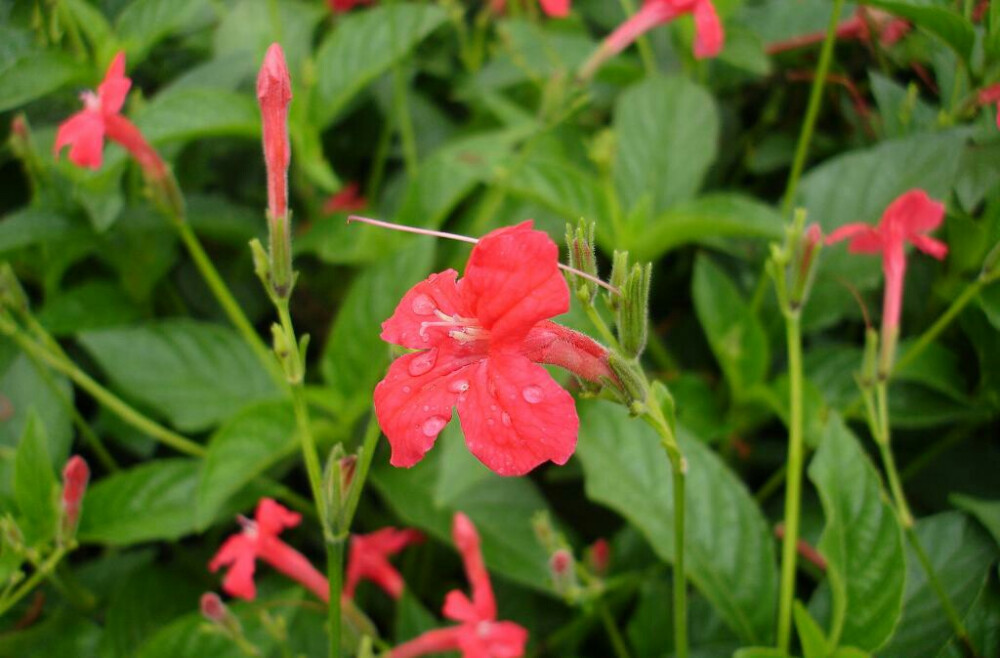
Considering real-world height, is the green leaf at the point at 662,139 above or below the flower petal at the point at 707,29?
below

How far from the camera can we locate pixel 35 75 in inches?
39.7

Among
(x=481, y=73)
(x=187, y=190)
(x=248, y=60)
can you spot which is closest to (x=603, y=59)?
(x=481, y=73)

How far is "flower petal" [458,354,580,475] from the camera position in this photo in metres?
0.52

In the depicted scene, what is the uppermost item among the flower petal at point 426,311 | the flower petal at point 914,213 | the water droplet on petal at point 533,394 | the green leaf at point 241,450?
the flower petal at point 426,311

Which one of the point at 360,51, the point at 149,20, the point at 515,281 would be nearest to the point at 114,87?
the point at 149,20

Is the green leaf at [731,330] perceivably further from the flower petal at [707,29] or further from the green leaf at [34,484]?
the green leaf at [34,484]

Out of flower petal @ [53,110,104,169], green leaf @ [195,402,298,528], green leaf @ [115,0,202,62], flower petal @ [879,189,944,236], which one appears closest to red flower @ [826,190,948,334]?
flower petal @ [879,189,944,236]

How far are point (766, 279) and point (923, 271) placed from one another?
0.20m

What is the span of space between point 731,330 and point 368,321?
0.44 metres

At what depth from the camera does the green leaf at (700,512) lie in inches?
33.9

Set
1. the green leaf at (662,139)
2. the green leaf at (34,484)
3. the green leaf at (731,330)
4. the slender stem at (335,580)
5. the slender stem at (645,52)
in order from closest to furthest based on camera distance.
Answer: the slender stem at (335,580)
the green leaf at (34,484)
the green leaf at (731,330)
the green leaf at (662,139)
the slender stem at (645,52)

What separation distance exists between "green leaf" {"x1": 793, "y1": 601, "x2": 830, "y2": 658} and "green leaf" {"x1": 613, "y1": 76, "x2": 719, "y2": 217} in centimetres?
60

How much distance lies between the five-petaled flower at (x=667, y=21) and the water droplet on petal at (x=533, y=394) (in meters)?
0.67

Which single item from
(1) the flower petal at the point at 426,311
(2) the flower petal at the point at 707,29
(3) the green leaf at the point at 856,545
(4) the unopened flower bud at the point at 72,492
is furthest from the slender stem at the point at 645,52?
(4) the unopened flower bud at the point at 72,492
